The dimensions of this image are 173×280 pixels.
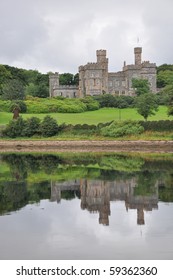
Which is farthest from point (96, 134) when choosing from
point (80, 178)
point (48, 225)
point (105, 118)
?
point (48, 225)

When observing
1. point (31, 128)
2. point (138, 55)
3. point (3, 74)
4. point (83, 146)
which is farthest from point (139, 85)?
point (83, 146)

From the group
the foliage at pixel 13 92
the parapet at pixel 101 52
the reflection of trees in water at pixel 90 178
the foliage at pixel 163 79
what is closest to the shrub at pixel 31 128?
the reflection of trees in water at pixel 90 178

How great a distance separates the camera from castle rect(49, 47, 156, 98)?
306ft

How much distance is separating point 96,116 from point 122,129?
17839mm

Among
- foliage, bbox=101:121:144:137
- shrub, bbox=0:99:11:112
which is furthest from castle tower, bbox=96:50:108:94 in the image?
foliage, bbox=101:121:144:137

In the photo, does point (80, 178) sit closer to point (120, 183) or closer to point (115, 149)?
point (120, 183)

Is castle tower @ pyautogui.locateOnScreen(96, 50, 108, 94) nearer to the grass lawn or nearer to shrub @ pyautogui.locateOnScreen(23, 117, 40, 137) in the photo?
the grass lawn

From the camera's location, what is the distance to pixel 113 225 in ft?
53.6

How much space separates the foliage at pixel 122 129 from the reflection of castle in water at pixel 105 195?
79.7 ft

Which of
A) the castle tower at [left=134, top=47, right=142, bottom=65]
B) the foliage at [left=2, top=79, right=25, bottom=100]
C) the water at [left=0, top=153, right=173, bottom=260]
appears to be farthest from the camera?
the castle tower at [left=134, top=47, right=142, bottom=65]

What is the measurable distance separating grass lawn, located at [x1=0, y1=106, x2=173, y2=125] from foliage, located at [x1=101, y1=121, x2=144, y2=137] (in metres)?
9.62

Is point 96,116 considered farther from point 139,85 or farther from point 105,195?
point 105,195

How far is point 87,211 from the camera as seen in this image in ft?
61.9

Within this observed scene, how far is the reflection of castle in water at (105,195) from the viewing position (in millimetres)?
19009
